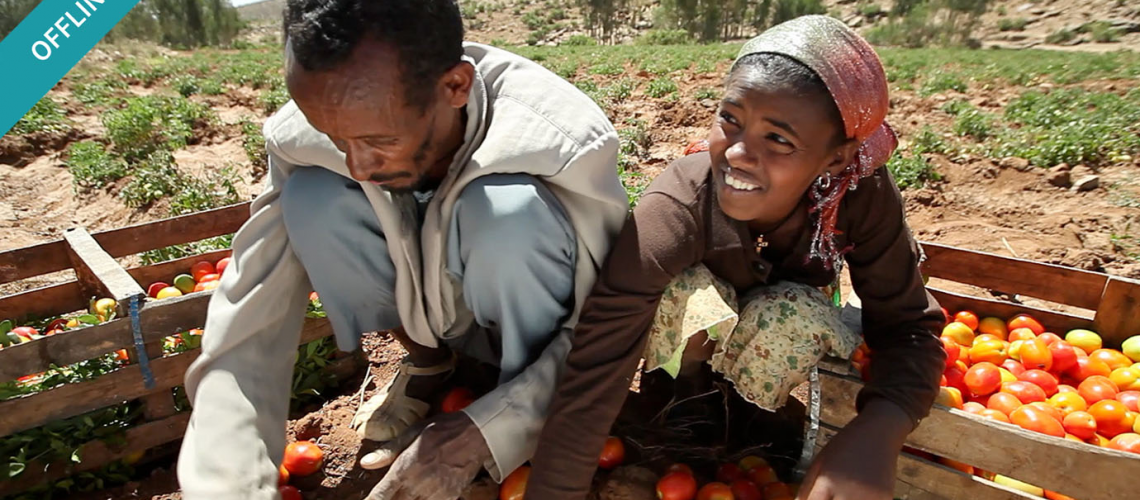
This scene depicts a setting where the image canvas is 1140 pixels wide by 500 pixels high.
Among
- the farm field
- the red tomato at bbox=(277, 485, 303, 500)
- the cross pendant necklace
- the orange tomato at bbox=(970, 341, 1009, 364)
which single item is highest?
the cross pendant necklace

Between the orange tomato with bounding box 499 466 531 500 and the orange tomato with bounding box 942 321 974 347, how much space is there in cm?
108

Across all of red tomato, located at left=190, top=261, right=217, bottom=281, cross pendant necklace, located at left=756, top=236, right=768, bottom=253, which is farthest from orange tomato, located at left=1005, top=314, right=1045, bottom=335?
red tomato, located at left=190, top=261, right=217, bottom=281

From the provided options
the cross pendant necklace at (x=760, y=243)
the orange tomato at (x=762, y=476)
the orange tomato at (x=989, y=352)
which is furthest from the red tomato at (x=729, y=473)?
the orange tomato at (x=989, y=352)

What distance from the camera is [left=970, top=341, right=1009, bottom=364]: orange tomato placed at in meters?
2.17

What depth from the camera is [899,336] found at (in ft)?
5.31

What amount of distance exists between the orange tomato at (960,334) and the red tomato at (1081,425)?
0.43 metres

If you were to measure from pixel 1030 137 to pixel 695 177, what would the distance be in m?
5.06

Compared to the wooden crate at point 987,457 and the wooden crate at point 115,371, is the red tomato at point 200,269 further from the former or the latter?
the wooden crate at point 987,457

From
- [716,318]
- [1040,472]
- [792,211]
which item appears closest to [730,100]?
[792,211]

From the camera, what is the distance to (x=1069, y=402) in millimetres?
1932

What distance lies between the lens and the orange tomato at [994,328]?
236 cm

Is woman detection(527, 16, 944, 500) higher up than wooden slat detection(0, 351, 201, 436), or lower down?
higher up

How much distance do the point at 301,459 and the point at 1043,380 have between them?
7.21 ft

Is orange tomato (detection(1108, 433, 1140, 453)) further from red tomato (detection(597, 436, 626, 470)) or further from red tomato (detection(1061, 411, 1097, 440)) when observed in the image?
red tomato (detection(597, 436, 626, 470))
